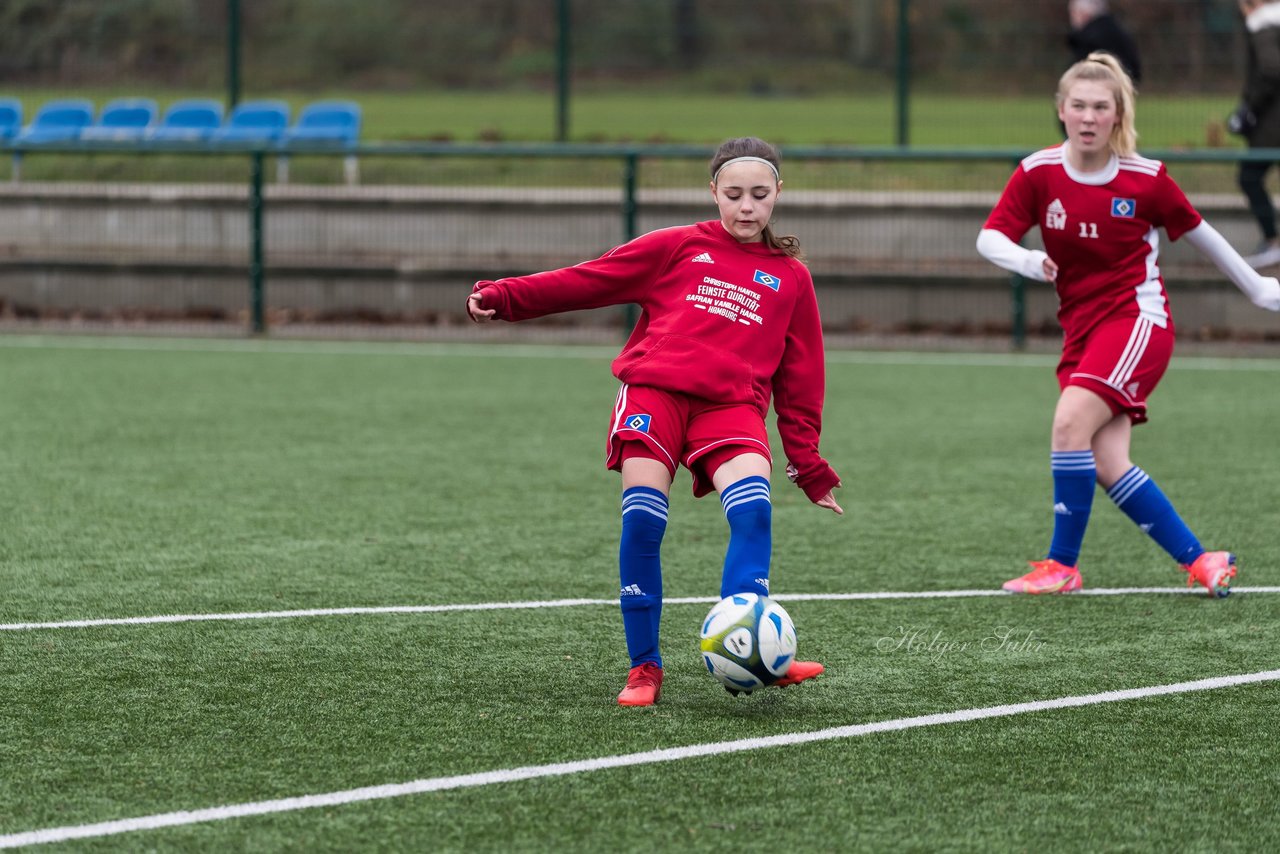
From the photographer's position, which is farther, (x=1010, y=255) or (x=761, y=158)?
(x=1010, y=255)

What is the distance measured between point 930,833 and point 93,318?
13077 millimetres

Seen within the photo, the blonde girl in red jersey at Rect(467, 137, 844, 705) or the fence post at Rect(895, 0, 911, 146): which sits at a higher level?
the fence post at Rect(895, 0, 911, 146)

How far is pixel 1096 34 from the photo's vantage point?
45.0ft

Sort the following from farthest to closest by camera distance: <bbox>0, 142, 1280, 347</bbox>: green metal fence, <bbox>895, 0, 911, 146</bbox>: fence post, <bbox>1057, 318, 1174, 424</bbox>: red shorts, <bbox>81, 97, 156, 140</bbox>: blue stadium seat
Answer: <bbox>81, 97, 156, 140</bbox>: blue stadium seat, <bbox>895, 0, 911, 146</bbox>: fence post, <bbox>0, 142, 1280, 347</bbox>: green metal fence, <bbox>1057, 318, 1174, 424</bbox>: red shorts

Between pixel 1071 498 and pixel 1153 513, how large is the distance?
28cm

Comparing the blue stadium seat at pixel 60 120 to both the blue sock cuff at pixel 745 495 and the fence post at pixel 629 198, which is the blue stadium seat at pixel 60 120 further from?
the blue sock cuff at pixel 745 495

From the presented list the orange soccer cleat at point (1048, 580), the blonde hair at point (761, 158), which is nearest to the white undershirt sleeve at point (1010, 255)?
the orange soccer cleat at point (1048, 580)

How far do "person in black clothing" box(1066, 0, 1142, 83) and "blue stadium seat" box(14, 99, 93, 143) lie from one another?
11181mm

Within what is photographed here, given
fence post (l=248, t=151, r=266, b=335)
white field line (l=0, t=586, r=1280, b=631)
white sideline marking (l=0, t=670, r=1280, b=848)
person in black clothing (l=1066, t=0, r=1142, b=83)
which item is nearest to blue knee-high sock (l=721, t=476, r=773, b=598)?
white sideline marking (l=0, t=670, r=1280, b=848)

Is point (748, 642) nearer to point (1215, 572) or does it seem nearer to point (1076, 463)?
point (1076, 463)

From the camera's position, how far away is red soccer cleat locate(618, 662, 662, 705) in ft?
15.7

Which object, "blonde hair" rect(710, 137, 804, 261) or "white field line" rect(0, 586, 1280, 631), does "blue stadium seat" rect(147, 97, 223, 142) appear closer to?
"white field line" rect(0, 586, 1280, 631)

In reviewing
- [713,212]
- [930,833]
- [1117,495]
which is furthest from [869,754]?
[713,212]

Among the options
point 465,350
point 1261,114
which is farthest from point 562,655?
point 1261,114
